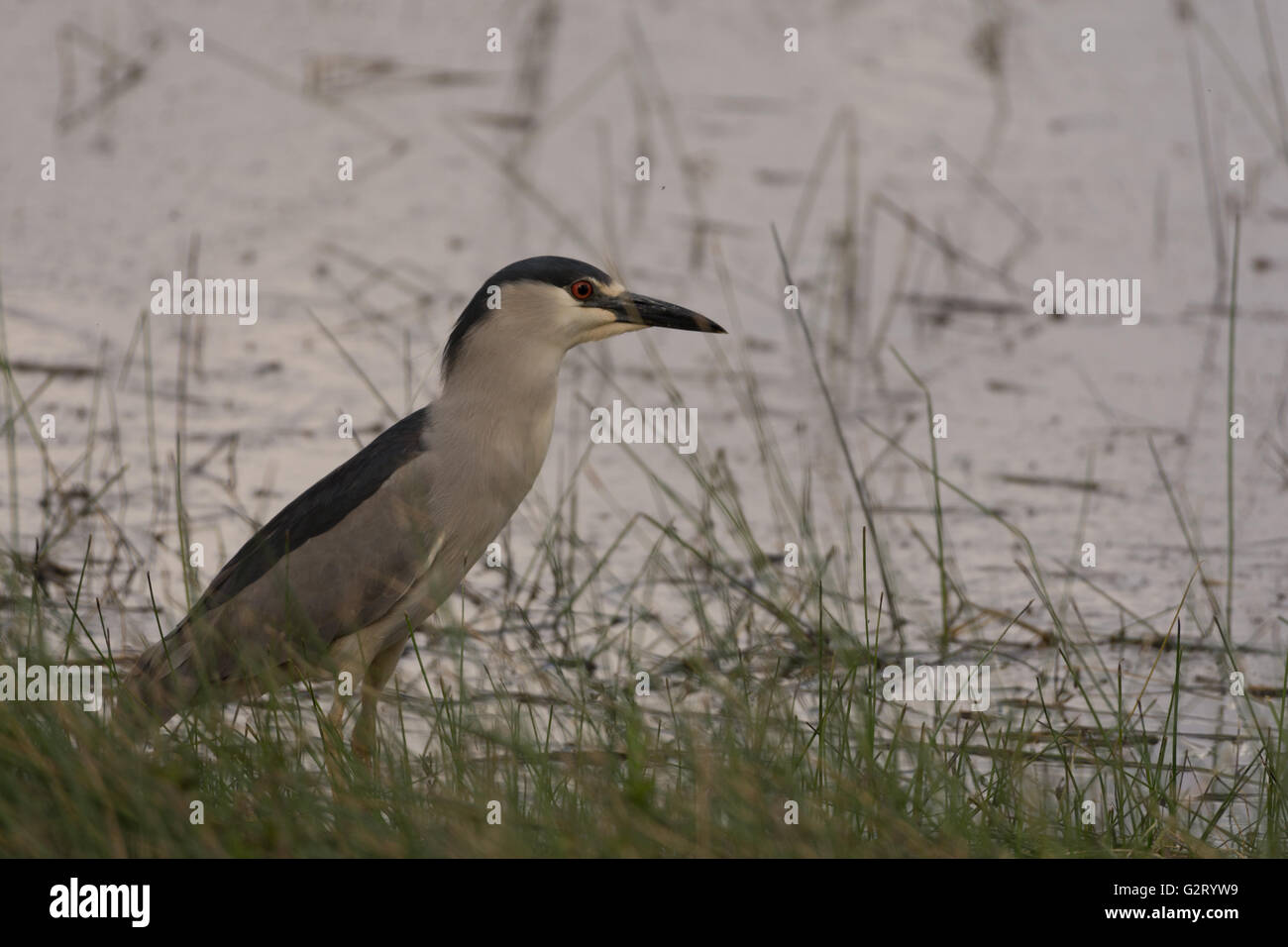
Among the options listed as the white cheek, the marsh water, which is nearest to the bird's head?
the white cheek

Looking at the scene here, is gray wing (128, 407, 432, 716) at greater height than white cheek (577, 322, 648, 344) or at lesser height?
lesser

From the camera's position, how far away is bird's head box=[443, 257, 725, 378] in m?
5.58

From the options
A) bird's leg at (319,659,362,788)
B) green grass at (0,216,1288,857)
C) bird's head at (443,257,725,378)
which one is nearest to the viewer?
green grass at (0,216,1288,857)

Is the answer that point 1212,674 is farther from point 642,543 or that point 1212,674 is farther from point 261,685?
point 261,685

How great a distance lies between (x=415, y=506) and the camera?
5363 mm

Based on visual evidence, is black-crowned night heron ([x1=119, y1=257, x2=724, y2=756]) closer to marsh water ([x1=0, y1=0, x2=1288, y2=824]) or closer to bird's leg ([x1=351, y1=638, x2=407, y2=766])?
bird's leg ([x1=351, y1=638, x2=407, y2=766])

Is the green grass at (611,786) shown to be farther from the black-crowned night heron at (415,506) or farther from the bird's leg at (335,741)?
the black-crowned night heron at (415,506)

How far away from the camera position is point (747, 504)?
734 cm

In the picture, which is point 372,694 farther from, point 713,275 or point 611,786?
point 713,275

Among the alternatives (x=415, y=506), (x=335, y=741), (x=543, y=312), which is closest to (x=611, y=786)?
(x=335, y=741)

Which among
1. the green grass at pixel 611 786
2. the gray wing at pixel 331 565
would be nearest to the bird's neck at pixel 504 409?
the gray wing at pixel 331 565

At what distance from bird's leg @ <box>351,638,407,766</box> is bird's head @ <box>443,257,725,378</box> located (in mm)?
802

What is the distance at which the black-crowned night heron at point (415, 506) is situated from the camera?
5387mm

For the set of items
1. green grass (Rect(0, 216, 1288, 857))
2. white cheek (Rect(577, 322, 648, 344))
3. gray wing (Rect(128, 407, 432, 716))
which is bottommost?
green grass (Rect(0, 216, 1288, 857))
